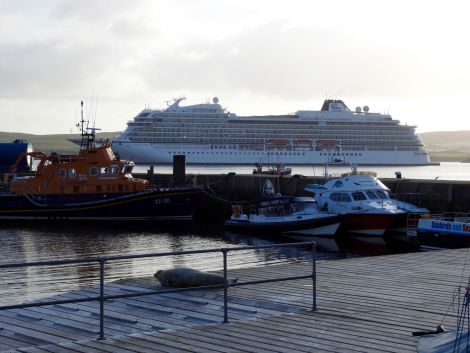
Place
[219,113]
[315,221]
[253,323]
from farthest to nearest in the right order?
[219,113] < [315,221] < [253,323]

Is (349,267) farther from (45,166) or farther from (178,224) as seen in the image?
(45,166)

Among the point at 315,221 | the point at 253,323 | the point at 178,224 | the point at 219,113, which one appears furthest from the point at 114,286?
the point at 219,113

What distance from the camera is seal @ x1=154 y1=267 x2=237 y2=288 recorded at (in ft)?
32.0

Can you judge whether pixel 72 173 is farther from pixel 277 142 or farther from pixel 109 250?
pixel 277 142

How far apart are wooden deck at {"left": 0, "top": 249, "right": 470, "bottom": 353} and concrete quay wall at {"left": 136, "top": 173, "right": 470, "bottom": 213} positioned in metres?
18.9

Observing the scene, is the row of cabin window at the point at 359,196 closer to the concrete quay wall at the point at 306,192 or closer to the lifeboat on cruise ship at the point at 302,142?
the concrete quay wall at the point at 306,192

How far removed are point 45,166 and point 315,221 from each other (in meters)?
13.6

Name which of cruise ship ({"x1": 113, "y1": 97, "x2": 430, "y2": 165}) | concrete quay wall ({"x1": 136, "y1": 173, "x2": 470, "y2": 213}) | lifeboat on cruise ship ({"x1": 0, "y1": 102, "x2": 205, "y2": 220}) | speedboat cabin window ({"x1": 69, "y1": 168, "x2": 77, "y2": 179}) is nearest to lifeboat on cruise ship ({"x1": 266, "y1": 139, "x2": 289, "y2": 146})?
cruise ship ({"x1": 113, "y1": 97, "x2": 430, "y2": 165})

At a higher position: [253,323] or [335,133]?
[335,133]

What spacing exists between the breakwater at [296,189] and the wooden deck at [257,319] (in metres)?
19.0

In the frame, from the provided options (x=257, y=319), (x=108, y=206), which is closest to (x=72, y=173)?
(x=108, y=206)

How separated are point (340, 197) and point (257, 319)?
805 inches

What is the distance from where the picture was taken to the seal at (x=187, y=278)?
9.75 metres

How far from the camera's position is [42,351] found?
6949 millimetres
